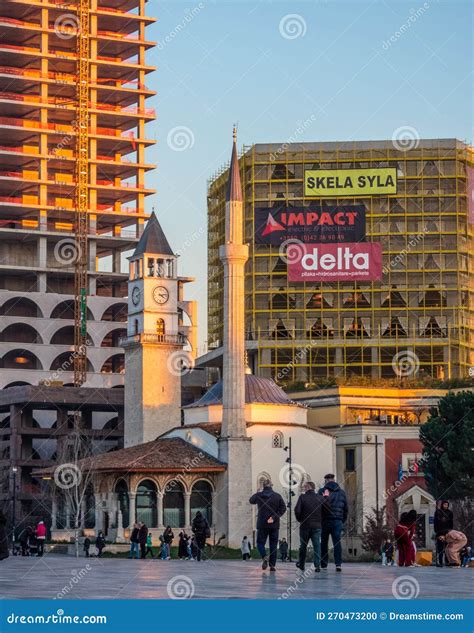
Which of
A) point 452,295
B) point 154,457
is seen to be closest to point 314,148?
point 452,295

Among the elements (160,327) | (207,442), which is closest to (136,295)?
(160,327)

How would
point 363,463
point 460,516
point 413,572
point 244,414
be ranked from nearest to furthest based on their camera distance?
point 413,572
point 460,516
point 244,414
point 363,463

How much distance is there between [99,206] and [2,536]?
108884 millimetres

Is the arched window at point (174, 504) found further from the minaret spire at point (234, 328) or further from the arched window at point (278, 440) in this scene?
the arched window at point (278, 440)

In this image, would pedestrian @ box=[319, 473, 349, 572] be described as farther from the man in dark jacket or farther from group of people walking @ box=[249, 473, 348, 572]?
the man in dark jacket

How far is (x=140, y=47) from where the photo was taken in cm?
13362

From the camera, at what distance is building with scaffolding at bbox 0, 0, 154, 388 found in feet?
410

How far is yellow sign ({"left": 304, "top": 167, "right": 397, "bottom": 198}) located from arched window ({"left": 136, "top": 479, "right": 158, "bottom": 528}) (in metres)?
→ 34.3

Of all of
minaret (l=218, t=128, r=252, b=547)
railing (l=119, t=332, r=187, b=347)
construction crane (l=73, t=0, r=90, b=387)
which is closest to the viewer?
minaret (l=218, t=128, r=252, b=547)

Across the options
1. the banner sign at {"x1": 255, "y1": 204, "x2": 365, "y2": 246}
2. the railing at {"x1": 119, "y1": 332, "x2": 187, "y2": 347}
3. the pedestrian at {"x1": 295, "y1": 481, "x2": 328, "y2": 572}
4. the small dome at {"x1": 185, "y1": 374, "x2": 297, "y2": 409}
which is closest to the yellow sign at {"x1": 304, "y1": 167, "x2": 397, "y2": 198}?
the banner sign at {"x1": 255, "y1": 204, "x2": 365, "y2": 246}

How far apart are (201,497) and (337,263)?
29.4 m

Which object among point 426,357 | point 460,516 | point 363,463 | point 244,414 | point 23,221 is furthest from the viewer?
point 23,221

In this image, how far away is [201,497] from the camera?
3258 inches

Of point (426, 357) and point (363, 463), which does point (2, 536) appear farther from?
point (426, 357)
